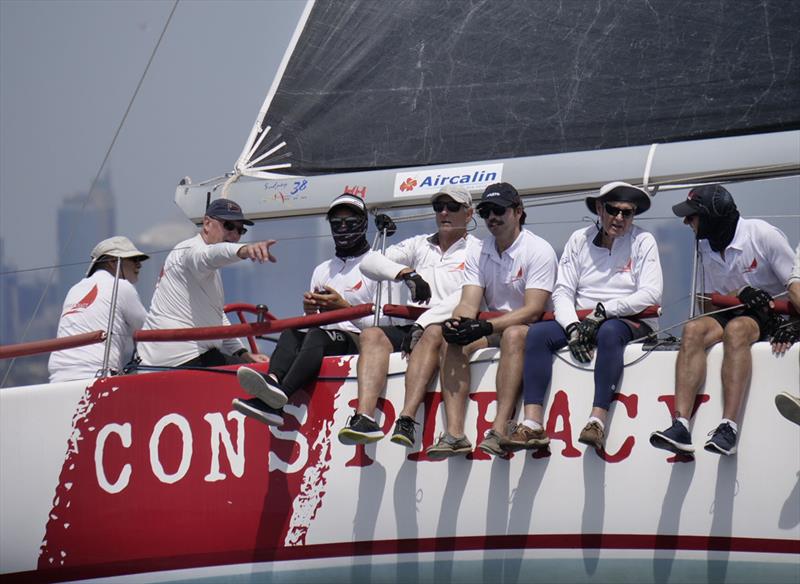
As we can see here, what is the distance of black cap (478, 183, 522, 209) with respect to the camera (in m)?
5.37

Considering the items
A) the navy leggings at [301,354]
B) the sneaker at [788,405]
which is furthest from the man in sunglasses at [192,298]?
the sneaker at [788,405]

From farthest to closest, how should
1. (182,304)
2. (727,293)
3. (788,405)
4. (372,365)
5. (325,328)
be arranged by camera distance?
(182,304) < (325,328) < (372,365) < (727,293) < (788,405)

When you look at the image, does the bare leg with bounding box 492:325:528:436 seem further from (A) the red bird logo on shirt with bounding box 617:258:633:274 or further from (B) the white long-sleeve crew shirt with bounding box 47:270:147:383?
(B) the white long-sleeve crew shirt with bounding box 47:270:147:383

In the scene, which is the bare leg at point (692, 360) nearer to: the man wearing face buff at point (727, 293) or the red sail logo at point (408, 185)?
the man wearing face buff at point (727, 293)

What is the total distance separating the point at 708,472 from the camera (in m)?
4.93

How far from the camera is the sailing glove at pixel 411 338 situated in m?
5.38

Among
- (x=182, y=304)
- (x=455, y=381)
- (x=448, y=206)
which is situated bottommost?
(x=455, y=381)

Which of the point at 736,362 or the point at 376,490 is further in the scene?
the point at 376,490

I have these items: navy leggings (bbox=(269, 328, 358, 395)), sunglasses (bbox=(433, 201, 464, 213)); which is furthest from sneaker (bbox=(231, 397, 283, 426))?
sunglasses (bbox=(433, 201, 464, 213))

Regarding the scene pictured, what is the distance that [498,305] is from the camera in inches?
214

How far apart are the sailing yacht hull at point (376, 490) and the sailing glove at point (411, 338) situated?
0.07 metres

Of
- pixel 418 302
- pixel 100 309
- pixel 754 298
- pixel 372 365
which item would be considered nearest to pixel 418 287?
pixel 418 302

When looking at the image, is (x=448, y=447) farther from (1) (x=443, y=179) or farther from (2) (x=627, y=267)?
(1) (x=443, y=179)

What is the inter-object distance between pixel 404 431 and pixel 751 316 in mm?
1251
